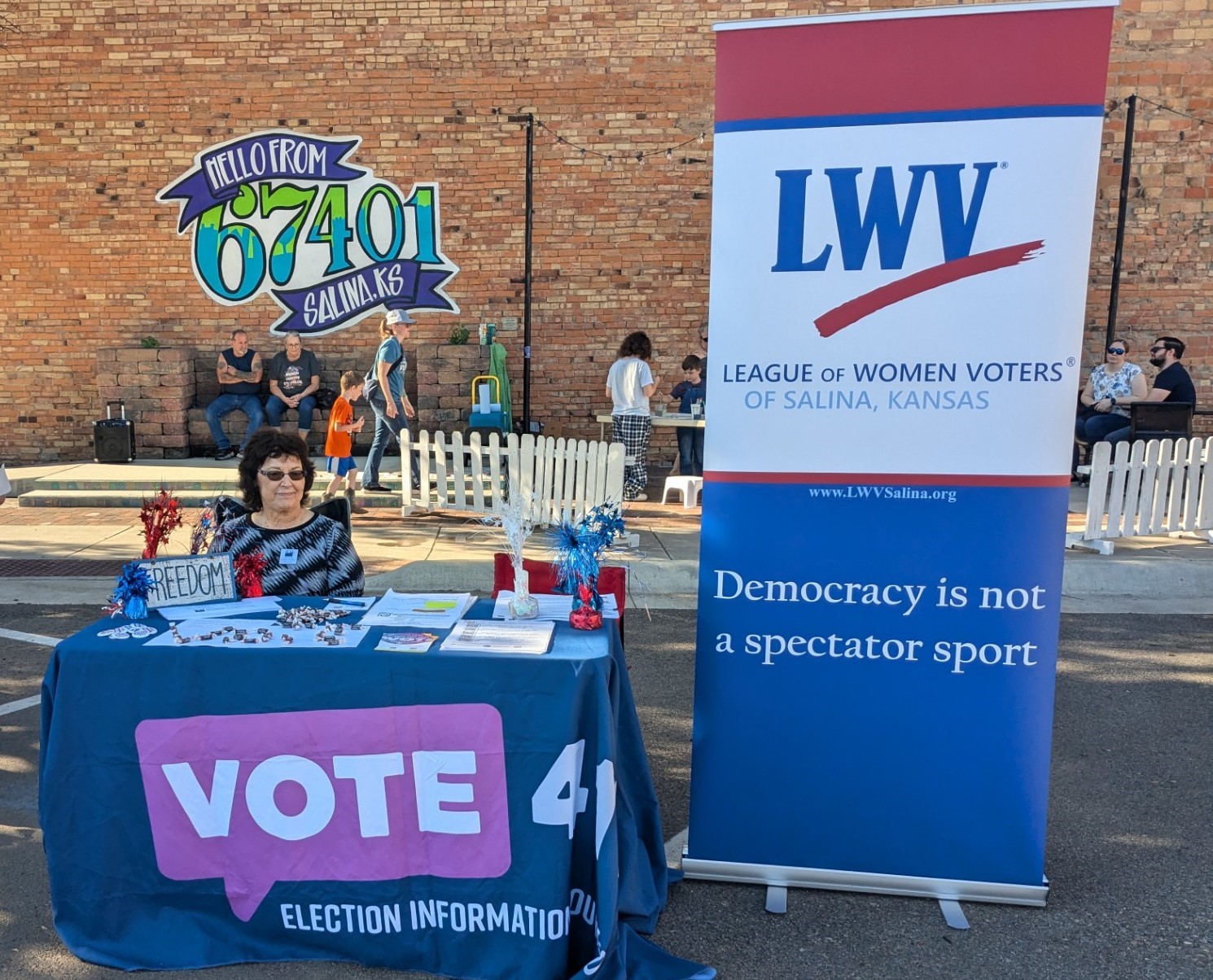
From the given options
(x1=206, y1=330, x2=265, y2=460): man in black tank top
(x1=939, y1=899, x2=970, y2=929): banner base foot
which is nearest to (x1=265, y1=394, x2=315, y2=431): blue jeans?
(x1=206, y1=330, x2=265, y2=460): man in black tank top

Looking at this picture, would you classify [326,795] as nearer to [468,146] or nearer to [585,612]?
[585,612]

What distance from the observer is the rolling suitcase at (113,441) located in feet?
39.8

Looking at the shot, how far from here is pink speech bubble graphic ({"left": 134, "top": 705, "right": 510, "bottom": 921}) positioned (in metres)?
2.86

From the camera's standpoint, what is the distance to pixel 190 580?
3.44 meters

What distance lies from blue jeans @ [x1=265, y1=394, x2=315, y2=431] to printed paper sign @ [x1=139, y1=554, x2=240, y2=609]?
9491 mm

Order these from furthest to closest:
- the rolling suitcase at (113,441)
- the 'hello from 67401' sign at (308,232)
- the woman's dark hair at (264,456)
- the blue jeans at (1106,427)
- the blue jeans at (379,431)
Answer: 1. the 'hello from 67401' sign at (308,232)
2. the rolling suitcase at (113,441)
3. the blue jeans at (1106,427)
4. the blue jeans at (379,431)
5. the woman's dark hair at (264,456)

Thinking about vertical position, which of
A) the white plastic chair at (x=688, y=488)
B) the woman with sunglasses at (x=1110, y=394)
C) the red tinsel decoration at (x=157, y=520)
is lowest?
the white plastic chair at (x=688, y=488)

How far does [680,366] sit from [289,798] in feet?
35.2

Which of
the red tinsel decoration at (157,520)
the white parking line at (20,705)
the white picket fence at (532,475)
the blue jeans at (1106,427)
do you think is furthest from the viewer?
the blue jeans at (1106,427)

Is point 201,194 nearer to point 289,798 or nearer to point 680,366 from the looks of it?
point 680,366

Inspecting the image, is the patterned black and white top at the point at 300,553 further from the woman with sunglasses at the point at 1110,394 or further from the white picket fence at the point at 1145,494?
the woman with sunglasses at the point at 1110,394

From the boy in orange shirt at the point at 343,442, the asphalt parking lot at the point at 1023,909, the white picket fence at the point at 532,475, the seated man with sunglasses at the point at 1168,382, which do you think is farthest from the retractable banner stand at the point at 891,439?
the seated man with sunglasses at the point at 1168,382

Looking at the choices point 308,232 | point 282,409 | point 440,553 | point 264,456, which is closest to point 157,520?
point 264,456

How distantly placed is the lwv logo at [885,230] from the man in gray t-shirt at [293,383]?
10565 mm
